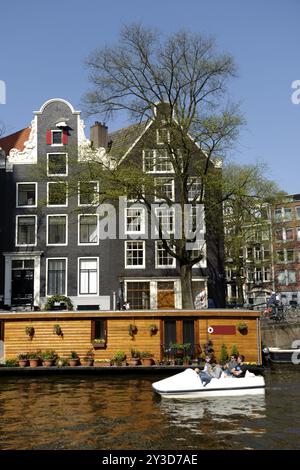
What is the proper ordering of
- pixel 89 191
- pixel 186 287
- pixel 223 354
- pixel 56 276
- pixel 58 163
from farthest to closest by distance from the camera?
pixel 58 163 < pixel 56 276 < pixel 186 287 < pixel 89 191 < pixel 223 354

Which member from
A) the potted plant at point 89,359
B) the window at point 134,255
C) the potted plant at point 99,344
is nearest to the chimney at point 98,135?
the window at point 134,255

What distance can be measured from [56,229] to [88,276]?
11.9ft

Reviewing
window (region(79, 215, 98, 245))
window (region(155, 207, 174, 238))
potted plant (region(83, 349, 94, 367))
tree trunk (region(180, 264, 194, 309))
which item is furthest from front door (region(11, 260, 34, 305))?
potted plant (region(83, 349, 94, 367))

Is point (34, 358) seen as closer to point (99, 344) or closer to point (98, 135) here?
point (99, 344)

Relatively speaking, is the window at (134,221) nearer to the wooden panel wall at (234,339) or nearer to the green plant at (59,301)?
the green plant at (59,301)

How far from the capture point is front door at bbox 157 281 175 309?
34688 millimetres

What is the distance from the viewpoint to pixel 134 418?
1506 centimetres

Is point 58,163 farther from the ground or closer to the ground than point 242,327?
farther from the ground

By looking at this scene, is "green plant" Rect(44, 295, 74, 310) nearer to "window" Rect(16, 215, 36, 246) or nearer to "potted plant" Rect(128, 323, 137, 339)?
"window" Rect(16, 215, 36, 246)

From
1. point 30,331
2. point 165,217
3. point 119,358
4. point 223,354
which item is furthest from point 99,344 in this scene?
point 165,217

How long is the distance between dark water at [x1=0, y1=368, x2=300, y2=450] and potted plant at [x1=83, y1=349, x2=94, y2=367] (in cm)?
174

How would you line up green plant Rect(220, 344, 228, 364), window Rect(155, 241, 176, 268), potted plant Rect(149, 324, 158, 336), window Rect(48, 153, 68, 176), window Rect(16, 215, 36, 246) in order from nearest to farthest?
green plant Rect(220, 344, 228, 364)
potted plant Rect(149, 324, 158, 336)
window Rect(48, 153, 68, 176)
window Rect(16, 215, 36, 246)
window Rect(155, 241, 176, 268)
